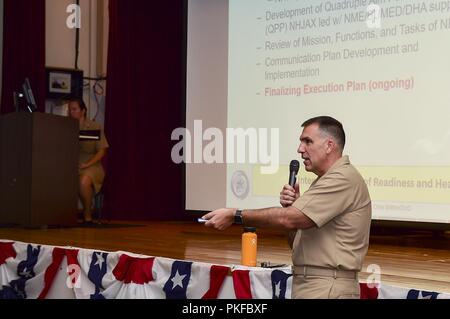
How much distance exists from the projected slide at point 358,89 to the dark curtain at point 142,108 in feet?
6.87

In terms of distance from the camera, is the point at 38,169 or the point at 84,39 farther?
the point at 84,39

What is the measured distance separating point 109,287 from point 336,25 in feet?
7.45

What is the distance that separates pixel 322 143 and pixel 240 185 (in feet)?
9.85

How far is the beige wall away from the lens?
7.65 metres

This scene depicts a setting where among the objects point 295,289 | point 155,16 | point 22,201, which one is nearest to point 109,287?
point 295,289

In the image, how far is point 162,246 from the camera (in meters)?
4.47

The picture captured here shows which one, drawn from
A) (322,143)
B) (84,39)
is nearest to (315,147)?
(322,143)

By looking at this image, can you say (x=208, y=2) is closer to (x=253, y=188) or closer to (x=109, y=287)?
(x=253, y=188)

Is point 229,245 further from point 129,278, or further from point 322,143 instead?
point 322,143

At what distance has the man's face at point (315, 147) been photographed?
2.39m

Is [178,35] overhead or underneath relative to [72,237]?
overhead

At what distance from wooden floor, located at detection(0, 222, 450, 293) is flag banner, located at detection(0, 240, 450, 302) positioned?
0.15 m

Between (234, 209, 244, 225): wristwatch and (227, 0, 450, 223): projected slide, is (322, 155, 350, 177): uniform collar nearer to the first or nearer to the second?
Answer: (234, 209, 244, 225): wristwatch

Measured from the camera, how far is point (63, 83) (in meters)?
7.59
